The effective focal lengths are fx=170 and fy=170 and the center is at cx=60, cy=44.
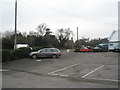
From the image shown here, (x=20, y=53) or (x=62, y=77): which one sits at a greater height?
(x=20, y=53)

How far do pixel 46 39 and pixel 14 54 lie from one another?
132ft

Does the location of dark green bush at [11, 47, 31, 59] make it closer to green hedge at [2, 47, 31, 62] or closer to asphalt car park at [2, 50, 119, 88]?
green hedge at [2, 47, 31, 62]

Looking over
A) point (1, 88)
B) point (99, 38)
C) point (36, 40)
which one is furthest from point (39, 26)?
point (1, 88)

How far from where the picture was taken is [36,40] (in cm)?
5219

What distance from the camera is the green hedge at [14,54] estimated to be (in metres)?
19.5

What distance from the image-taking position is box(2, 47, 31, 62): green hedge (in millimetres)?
19541

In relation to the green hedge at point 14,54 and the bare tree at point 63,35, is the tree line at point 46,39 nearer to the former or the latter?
the bare tree at point 63,35

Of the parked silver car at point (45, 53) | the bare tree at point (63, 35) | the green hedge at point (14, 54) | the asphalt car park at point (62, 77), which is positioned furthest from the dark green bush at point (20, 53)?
the bare tree at point (63, 35)

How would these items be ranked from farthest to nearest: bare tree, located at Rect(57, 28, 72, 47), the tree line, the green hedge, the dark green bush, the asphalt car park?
1. bare tree, located at Rect(57, 28, 72, 47)
2. the tree line
3. the dark green bush
4. the green hedge
5. the asphalt car park

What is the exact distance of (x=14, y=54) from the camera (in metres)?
21.6

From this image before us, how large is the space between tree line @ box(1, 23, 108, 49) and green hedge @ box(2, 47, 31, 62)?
15241mm

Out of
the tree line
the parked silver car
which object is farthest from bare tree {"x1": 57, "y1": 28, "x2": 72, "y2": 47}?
the parked silver car

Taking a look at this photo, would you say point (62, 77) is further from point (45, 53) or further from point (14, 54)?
point (45, 53)

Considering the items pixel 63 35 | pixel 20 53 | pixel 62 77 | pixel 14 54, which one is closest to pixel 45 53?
pixel 20 53
